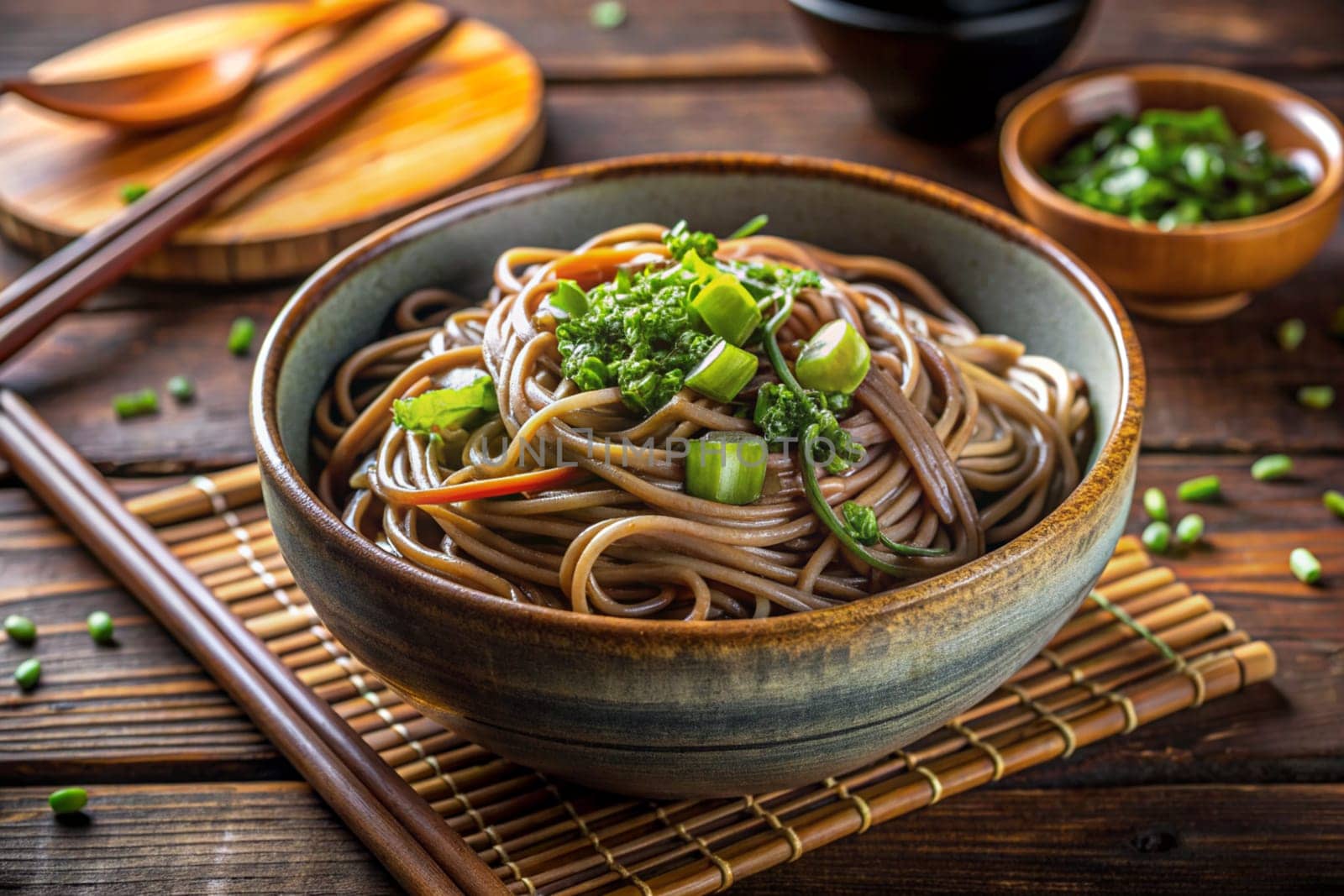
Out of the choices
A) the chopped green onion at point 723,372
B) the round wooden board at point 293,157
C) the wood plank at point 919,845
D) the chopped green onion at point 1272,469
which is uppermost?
the chopped green onion at point 723,372

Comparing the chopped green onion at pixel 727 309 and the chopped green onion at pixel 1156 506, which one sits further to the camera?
the chopped green onion at pixel 1156 506

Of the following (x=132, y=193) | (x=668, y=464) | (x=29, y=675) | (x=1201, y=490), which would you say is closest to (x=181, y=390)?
(x=132, y=193)

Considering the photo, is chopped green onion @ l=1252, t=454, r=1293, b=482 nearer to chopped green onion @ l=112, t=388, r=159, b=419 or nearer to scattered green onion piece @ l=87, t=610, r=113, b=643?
scattered green onion piece @ l=87, t=610, r=113, b=643

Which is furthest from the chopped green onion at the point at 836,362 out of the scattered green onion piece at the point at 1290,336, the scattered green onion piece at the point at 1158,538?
the scattered green onion piece at the point at 1290,336

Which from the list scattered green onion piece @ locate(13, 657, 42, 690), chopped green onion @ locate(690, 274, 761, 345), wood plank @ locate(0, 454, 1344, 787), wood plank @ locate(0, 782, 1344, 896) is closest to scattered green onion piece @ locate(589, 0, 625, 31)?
wood plank @ locate(0, 454, 1344, 787)

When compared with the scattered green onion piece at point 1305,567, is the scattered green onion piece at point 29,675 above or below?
above

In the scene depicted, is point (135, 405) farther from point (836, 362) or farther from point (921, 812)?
point (921, 812)

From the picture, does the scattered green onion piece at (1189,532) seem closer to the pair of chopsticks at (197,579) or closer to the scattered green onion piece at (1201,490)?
the scattered green onion piece at (1201,490)
